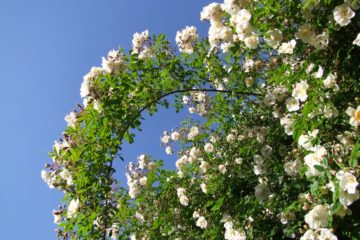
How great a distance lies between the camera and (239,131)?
4812 millimetres

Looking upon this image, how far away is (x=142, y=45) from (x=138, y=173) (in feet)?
8.67

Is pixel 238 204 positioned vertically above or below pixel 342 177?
above

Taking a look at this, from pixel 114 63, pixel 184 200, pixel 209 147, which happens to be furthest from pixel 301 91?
Answer: pixel 184 200

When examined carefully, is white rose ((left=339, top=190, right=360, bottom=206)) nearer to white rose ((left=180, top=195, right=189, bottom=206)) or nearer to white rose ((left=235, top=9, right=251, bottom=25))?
white rose ((left=235, top=9, right=251, bottom=25))

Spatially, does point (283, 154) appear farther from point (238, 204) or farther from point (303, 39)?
point (303, 39)

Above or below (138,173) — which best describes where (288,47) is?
below

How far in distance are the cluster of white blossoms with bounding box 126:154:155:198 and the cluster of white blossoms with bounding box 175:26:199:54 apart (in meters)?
2.42

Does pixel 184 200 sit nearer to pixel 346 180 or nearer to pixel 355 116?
pixel 355 116

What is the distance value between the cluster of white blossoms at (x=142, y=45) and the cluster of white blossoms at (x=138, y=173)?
7.89 ft

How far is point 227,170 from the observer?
486 cm

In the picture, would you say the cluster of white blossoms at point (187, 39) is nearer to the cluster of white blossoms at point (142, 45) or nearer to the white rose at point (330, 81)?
the cluster of white blossoms at point (142, 45)

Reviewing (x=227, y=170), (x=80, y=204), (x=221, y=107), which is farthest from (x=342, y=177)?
(x=221, y=107)

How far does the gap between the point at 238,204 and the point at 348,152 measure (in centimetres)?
205

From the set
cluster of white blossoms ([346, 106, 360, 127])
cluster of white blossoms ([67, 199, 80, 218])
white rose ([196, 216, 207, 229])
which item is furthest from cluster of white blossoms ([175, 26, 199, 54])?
cluster of white blossoms ([346, 106, 360, 127])
